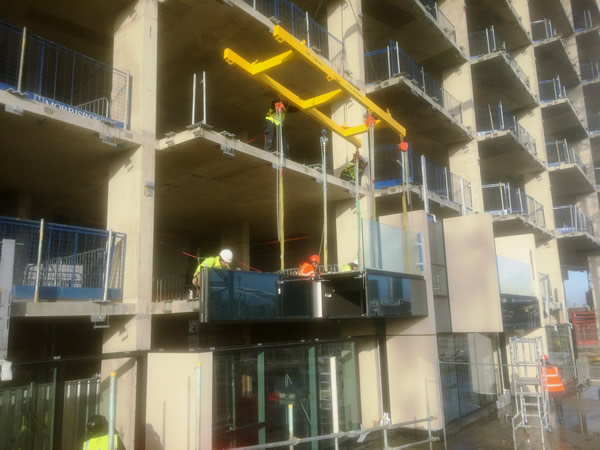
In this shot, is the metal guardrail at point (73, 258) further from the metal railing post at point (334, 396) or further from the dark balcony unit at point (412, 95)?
the dark balcony unit at point (412, 95)

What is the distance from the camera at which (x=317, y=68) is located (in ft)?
39.1

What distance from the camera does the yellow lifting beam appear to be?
10.8 m

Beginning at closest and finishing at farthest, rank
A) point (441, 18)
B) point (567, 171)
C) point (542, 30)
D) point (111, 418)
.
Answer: point (111, 418) → point (441, 18) → point (567, 171) → point (542, 30)

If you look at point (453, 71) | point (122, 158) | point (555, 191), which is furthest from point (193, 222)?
point (555, 191)

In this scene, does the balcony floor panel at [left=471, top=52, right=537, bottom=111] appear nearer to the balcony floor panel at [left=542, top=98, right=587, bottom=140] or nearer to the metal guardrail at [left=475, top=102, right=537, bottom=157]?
the metal guardrail at [left=475, top=102, right=537, bottom=157]

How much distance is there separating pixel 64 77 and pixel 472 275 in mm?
12427

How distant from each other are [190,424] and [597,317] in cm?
3530

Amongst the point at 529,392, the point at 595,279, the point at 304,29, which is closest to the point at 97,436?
the point at 529,392

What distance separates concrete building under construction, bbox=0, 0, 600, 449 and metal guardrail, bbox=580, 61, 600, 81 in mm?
17396

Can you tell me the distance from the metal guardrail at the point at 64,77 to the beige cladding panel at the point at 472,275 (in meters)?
10.1

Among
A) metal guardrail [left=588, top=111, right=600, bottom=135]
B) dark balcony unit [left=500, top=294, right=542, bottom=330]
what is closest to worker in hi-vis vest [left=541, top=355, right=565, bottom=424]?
dark balcony unit [left=500, top=294, right=542, bottom=330]

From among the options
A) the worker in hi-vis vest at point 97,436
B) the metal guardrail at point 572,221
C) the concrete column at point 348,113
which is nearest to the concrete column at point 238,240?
the concrete column at point 348,113

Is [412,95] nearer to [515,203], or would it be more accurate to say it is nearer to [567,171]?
[515,203]

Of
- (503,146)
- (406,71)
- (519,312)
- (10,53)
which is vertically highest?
(406,71)
